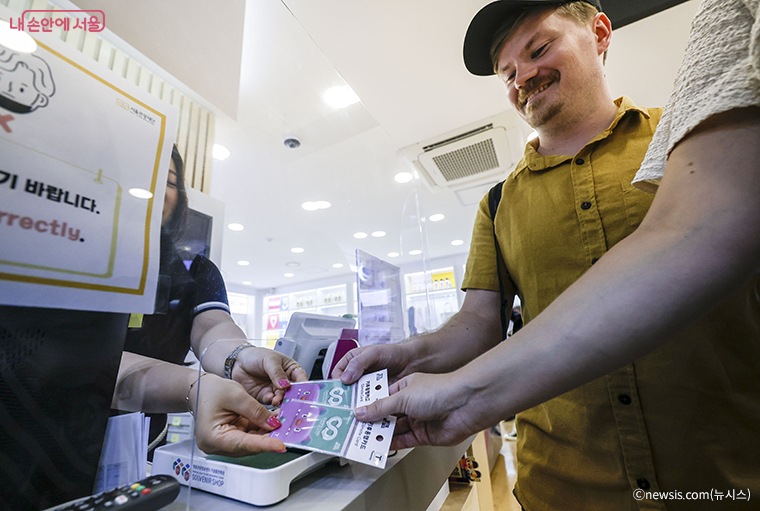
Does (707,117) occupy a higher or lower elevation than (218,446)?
higher

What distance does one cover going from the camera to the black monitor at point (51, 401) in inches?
12.9

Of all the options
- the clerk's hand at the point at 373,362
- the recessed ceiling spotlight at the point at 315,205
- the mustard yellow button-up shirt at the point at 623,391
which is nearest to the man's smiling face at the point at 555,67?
the mustard yellow button-up shirt at the point at 623,391

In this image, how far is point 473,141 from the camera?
2.28 m

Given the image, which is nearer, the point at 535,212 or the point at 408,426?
the point at 408,426

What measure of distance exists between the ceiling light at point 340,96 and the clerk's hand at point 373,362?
128 cm

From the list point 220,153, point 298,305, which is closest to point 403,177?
point 298,305

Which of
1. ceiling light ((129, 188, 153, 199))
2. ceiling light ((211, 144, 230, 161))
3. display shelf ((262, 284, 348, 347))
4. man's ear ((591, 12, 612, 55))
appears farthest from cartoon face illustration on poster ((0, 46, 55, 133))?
man's ear ((591, 12, 612, 55))

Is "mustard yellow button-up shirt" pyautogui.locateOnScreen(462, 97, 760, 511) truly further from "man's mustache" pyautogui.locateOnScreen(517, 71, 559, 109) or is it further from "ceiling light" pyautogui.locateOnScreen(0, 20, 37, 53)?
"ceiling light" pyautogui.locateOnScreen(0, 20, 37, 53)

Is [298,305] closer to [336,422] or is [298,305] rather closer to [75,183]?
[336,422]

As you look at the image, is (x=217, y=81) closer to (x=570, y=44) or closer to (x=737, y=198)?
(x=570, y=44)

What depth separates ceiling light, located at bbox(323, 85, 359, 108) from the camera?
1576 mm

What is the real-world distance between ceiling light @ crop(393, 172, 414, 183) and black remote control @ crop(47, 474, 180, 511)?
197 centimetres

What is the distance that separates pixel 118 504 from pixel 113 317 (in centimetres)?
21

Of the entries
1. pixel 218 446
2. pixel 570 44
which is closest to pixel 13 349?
pixel 218 446
